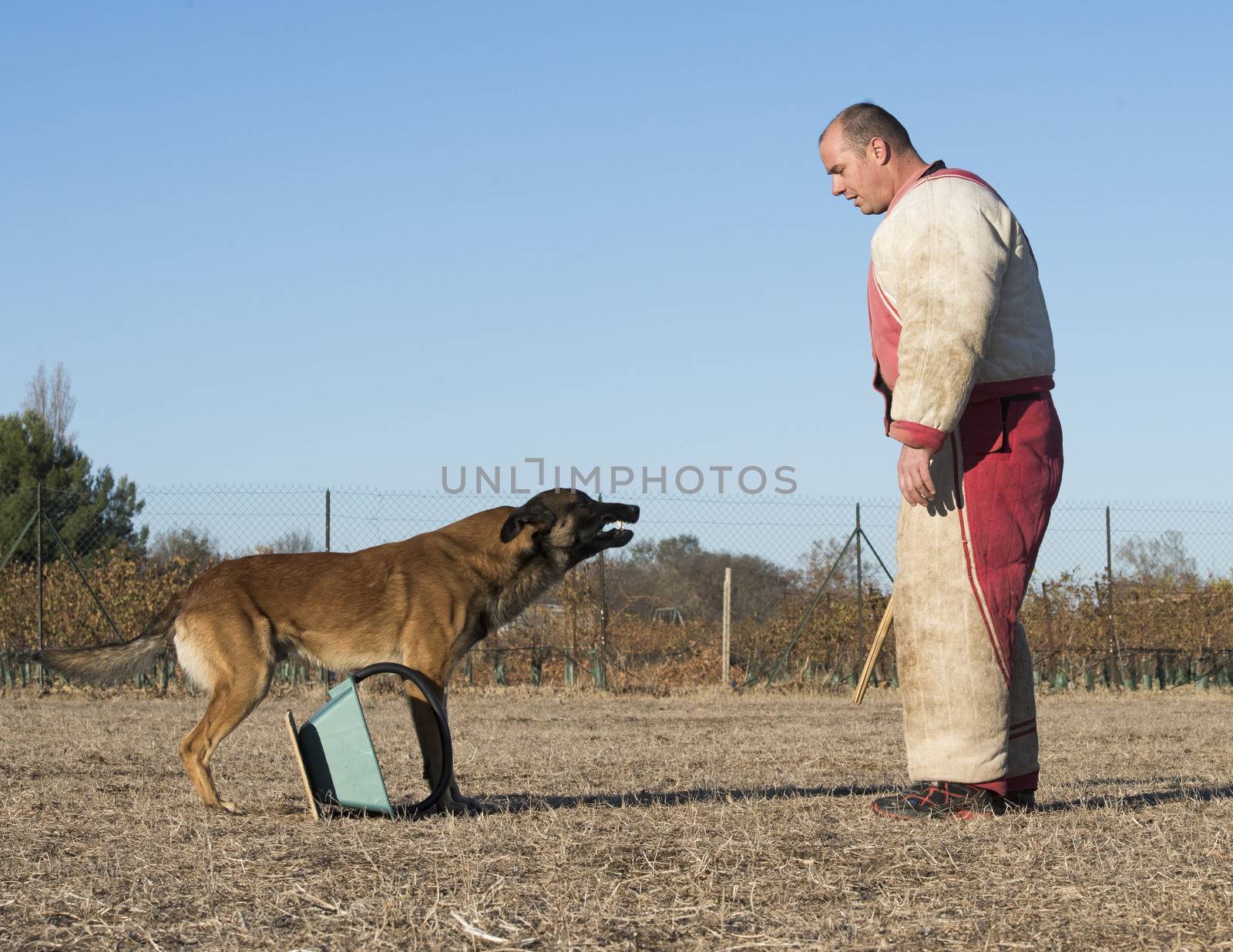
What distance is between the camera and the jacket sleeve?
4324 millimetres

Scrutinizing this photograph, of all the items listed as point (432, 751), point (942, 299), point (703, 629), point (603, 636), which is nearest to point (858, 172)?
point (942, 299)

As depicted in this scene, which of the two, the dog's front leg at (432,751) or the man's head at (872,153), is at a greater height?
the man's head at (872,153)

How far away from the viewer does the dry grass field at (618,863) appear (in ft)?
9.64

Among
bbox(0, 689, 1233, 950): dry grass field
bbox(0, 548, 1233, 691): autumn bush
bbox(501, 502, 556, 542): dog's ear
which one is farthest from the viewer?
bbox(0, 548, 1233, 691): autumn bush

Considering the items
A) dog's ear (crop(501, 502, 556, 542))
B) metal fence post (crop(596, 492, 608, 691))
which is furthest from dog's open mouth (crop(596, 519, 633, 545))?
metal fence post (crop(596, 492, 608, 691))

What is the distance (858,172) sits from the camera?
4812mm

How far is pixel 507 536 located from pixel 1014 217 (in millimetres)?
2910

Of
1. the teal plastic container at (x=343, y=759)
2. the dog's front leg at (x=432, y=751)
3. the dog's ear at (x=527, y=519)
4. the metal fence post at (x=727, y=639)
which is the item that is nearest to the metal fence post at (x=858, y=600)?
the metal fence post at (x=727, y=639)

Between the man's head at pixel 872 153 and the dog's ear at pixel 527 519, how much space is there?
2463 mm

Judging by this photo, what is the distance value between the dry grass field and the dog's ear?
1.31 m

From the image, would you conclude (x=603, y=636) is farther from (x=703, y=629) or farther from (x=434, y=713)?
(x=434, y=713)

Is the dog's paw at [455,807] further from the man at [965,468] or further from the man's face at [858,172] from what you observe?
the man's face at [858,172]

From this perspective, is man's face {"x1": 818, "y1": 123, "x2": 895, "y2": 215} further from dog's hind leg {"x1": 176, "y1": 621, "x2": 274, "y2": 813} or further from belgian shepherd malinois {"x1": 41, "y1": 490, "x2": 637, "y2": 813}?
dog's hind leg {"x1": 176, "y1": 621, "x2": 274, "y2": 813}

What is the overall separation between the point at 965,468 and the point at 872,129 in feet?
4.48
